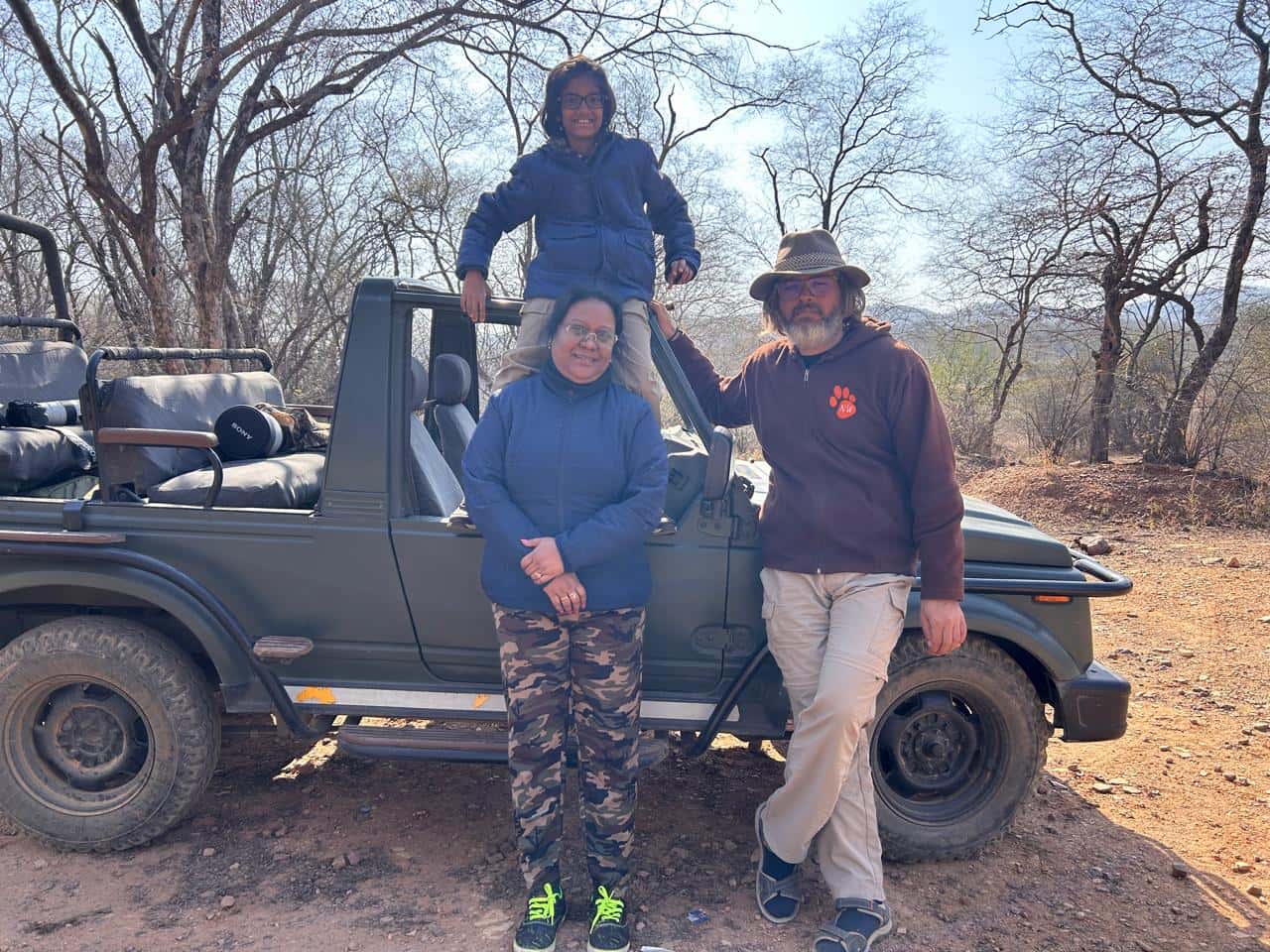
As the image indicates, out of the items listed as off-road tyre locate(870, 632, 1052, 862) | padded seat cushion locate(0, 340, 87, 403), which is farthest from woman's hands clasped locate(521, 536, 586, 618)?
padded seat cushion locate(0, 340, 87, 403)

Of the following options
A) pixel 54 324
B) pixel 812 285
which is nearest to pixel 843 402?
pixel 812 285

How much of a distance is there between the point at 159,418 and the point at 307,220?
18.6m

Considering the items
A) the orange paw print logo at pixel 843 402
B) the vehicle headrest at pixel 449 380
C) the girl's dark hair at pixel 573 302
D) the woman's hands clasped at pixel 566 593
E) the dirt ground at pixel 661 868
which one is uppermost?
the girl's dark hair at pixel 573 302

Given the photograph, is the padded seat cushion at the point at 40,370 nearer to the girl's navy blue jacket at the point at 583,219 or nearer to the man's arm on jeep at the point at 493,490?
the girl's navy blue jacket at the point at 583,219

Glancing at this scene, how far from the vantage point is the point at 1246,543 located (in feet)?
28.8

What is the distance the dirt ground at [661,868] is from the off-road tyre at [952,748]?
160mm

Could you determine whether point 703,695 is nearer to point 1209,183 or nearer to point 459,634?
point 459,634

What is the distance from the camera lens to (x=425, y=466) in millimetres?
3182

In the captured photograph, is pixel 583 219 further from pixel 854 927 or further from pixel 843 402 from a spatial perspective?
pixel 854 927

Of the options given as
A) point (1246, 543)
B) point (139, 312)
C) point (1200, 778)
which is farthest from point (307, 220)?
point (1200, 778)

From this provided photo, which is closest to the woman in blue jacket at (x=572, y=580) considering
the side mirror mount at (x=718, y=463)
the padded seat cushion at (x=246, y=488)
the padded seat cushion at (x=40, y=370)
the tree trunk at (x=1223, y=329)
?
the side mirror mount at (x=718, y=463)

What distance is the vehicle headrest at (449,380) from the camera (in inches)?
151

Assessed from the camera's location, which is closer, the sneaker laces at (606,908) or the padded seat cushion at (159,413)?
the sneaker laces at (606,908)

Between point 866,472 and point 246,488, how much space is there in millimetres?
2150
